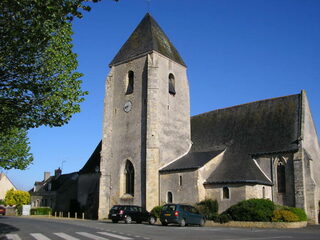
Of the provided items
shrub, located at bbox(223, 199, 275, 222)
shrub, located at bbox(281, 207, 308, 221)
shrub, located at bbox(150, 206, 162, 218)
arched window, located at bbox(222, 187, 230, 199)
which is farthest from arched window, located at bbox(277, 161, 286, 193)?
shrub, located at bbox(150, 206, 162, 218)

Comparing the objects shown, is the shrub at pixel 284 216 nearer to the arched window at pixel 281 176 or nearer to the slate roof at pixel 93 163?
the arched window at pixel 281 176

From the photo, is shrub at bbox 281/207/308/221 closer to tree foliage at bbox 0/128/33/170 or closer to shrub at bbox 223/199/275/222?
shrub at bbox 223/199/275/222

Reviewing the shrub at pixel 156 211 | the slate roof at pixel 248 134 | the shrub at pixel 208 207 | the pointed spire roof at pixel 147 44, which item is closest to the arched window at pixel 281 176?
the slate roof at pixel 248 134

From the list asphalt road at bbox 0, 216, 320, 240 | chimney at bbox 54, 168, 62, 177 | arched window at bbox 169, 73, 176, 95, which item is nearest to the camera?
asphalt road at bbox 0, 216, 320, 240

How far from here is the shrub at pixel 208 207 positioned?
2500 centimetres

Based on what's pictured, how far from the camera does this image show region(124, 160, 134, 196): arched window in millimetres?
30055

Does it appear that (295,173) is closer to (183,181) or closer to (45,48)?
(183,181)

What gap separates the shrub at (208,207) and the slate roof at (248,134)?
1528 mm

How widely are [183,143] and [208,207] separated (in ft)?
24.4

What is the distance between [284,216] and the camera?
21.5m

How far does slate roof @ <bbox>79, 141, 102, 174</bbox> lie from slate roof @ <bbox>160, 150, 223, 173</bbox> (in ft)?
34.2

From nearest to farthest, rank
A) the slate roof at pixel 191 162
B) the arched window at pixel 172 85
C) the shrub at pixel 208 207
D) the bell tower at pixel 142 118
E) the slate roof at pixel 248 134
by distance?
the shrub at pixel 208 207
the slate roof at pixel 248 134
the slate roof at pixel 191 162
the bell tower at pixel 142 118
the arched window at pixel 172 85

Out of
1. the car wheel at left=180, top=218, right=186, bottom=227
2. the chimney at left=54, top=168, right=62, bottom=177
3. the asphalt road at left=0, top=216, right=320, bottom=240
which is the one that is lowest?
the car wheel at left=180, top=218, right=186, bottom=227

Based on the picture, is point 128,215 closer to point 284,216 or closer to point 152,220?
point 152,220
